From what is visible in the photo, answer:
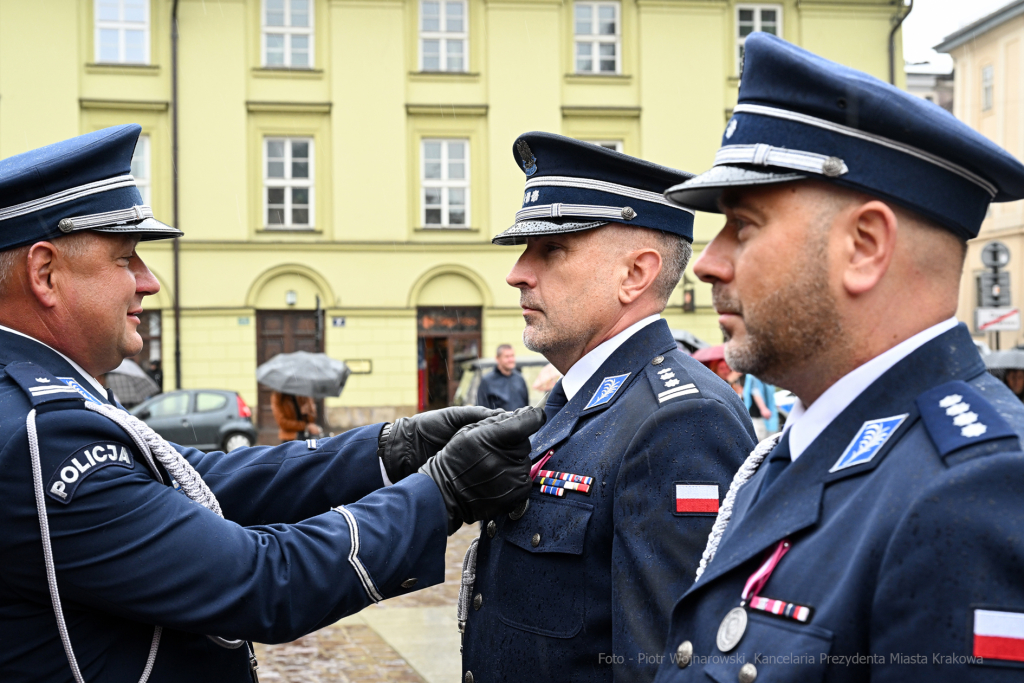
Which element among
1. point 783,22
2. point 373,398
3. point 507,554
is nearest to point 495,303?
point 373,398

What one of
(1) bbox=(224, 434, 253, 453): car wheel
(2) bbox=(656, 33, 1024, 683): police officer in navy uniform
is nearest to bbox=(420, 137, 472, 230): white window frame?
(1) bbox=(224, 434, 253, 453): car wheel

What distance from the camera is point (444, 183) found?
67.8ft

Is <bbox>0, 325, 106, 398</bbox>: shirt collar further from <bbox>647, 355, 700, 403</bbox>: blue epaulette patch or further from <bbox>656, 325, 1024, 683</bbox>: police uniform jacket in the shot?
<bbox>656, 325, 1024, 683</bbox>: police uniform jacket

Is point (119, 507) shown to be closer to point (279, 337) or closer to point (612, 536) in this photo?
point (612, 536)

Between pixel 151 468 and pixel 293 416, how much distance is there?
324 inches

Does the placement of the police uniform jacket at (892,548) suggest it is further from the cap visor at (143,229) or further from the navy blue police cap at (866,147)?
the cap visor at (143,229)

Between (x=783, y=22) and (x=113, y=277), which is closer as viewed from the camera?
(x=113, y=277)

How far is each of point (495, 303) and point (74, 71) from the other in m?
9.60

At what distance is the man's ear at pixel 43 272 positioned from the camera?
2133 millimetres

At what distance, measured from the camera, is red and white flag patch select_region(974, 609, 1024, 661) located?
3.55 feet

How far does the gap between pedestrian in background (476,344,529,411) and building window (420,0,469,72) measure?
37.7ft

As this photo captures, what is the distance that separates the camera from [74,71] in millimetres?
19344

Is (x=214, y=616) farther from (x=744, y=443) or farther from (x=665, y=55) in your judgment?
(x=665, y=55)

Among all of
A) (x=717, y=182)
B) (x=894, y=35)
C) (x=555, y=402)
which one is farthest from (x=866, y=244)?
(x=894, y=35)
